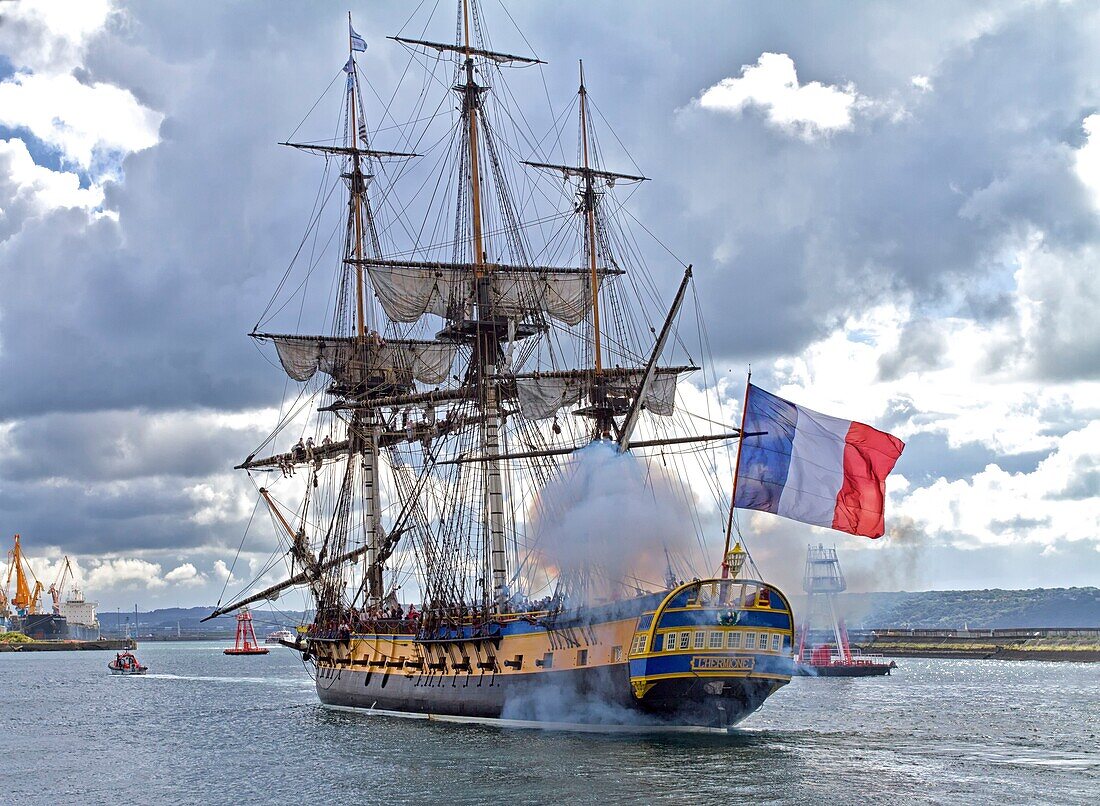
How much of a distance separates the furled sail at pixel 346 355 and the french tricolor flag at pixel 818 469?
55679 mm

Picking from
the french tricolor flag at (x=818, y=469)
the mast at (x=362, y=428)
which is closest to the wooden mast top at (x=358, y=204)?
the mast at (x=362, y=428)

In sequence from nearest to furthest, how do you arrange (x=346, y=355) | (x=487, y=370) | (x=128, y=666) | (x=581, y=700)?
1. (x=581, y=700)
2. (x=487, y=370)
3. (x=346, y=355)
4. (x=128, y=666)

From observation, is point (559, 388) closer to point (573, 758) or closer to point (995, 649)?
point (573, 758)

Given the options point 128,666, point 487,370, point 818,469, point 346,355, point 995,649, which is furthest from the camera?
point 128,666

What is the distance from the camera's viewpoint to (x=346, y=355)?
109 meters

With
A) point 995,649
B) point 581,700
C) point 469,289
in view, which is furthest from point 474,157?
point 995,649

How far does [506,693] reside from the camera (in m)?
68.4

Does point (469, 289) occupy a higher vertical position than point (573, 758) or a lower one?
higher

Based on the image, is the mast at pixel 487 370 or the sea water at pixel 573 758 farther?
the mast at pixel 487 370

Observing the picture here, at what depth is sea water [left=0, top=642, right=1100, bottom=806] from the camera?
47.2m

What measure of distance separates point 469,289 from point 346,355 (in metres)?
22.8

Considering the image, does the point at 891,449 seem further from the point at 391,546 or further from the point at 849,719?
the point at 391,546

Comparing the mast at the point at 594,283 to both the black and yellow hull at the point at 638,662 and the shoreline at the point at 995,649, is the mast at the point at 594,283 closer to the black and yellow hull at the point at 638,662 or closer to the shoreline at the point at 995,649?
the black and yellow hull at the point at 638,662

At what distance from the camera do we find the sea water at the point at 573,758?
47.2 m
